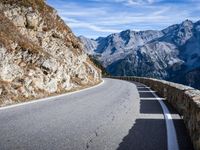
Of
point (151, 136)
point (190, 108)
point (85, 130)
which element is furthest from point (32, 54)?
point (151, 136)

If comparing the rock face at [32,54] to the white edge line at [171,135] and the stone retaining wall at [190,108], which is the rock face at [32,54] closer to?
the stone retaining wall at [190,108]

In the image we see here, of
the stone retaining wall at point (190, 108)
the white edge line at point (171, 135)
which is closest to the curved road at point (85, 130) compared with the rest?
the white edge line at point (171, 135)

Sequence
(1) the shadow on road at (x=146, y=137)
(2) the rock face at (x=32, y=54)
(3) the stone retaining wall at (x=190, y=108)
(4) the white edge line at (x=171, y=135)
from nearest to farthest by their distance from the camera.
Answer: (3) the stone retaining wall at (x=190, y=108)
(1) the shadow on road at (x=146, y=137)
(4) the white edge line at (x=171, y=135)
(2) the rock face at (x=32, y=54)

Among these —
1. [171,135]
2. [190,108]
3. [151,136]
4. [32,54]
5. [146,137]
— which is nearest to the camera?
[146,137]

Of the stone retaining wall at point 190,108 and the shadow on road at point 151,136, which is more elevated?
the stone retaining wall at point 190,108

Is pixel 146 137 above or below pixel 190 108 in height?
below

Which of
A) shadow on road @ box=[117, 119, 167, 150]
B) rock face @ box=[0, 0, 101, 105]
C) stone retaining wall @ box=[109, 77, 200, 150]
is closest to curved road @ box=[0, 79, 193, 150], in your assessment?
shadow on road @ box=[117, 119, 167, 150]

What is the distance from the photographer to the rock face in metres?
22.3

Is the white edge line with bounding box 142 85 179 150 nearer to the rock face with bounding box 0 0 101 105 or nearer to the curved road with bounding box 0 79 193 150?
the curved road with bounding box 0 79 193 150

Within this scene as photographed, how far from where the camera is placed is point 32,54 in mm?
26719

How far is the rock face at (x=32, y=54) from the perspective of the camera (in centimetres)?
2234

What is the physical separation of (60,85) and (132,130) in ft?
65.1

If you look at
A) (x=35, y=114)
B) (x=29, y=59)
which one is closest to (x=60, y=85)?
(x=29, y=59)

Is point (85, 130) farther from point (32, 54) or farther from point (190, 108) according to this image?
point (32, 54)
